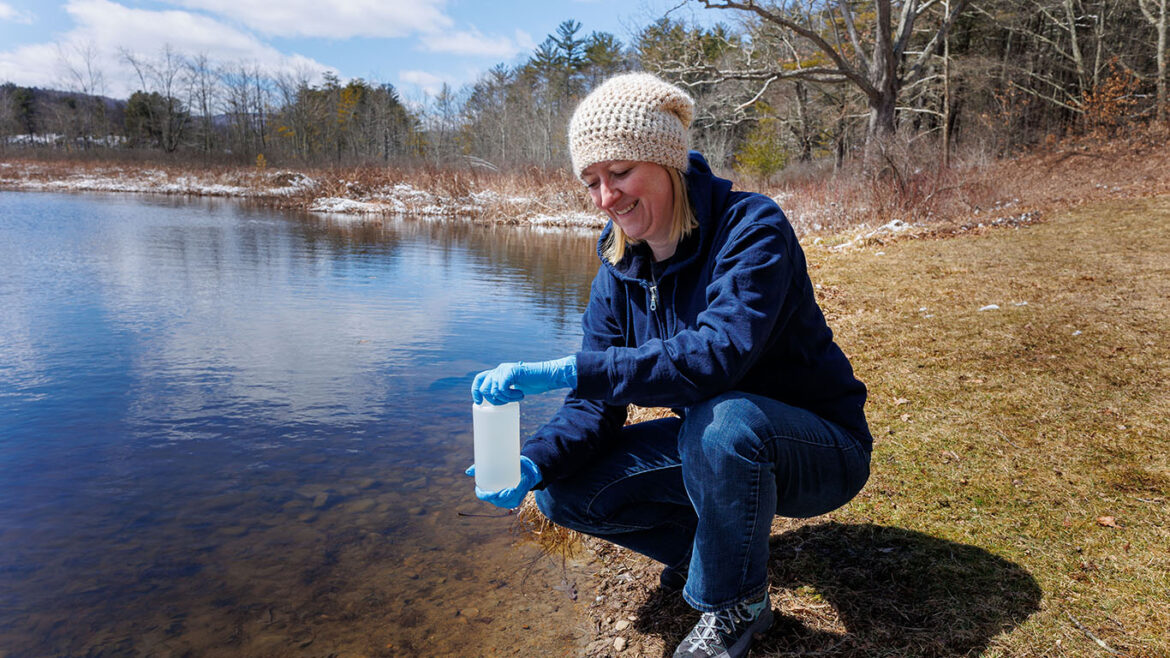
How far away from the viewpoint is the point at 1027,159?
70.4ft

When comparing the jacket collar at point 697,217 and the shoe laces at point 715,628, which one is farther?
the jacket collar at point 697,217

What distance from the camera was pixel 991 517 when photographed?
2586mm

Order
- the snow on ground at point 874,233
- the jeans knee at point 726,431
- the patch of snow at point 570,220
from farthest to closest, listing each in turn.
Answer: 1. the patch of snow at point 570,220
2. the snow on ground at point 874,233
3. the jeans knee at point 726,431

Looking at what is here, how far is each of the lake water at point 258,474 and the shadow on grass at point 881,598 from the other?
713mm

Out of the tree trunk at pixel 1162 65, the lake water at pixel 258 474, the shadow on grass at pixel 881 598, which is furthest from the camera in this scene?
the tree trunk at pixel 1162 65

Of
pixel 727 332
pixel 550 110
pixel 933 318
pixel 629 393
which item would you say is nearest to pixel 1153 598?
pixel 727 332

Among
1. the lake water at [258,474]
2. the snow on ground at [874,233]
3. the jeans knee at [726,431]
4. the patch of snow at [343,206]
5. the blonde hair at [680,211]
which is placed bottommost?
the lake water at [258,474]

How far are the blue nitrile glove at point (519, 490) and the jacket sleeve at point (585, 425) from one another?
0.02 metres

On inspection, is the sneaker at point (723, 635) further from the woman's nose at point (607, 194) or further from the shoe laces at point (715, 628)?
the woman's nose at point (607, 194)

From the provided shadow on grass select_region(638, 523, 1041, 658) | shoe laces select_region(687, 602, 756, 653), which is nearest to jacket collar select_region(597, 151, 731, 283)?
shoe laces select_region(687, 602, 756, 653)

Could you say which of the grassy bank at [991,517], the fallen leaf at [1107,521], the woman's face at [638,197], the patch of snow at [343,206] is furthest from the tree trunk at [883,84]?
the patch of snow at [343,206]

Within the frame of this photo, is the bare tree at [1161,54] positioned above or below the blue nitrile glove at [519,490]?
above

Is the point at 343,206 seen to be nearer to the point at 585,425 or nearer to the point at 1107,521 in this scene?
the point at 585,425

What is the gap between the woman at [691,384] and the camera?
185 centimetres
